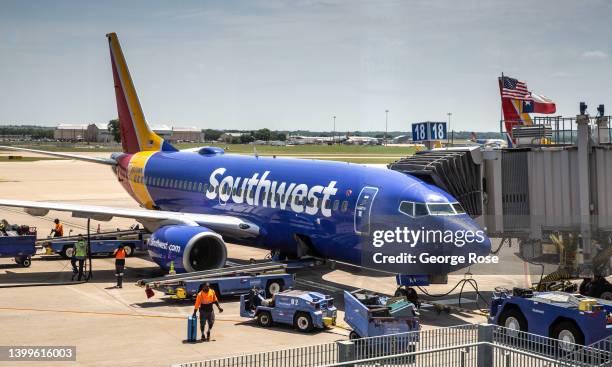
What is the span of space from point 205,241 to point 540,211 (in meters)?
11.1

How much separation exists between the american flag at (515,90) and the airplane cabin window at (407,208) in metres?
14.1

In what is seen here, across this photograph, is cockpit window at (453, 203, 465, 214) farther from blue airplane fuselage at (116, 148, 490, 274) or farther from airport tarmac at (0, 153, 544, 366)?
airport tarmac at (0, 153, 544, 366)

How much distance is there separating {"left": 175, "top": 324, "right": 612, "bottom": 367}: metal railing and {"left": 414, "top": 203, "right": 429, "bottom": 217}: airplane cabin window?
5.33 m

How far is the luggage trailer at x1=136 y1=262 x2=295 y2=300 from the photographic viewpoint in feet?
82.8

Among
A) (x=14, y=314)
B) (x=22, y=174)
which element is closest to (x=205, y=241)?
(x=14, y=314)

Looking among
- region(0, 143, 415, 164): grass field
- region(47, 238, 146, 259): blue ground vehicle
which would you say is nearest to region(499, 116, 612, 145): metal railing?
region(47, 238, 146, 259): blue ground vehicle

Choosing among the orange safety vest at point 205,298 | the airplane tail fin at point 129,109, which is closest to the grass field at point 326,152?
the airplane tail fin at point 129,109

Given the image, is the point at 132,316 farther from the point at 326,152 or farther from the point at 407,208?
the point at 326,152

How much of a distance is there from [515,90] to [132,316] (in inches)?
847

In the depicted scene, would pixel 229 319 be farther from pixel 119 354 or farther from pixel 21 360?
pixel 21 360

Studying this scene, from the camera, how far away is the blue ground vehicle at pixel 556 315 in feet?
60.5

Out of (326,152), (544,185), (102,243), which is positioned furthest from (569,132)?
(326,152)

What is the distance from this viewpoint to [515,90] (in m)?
37.6

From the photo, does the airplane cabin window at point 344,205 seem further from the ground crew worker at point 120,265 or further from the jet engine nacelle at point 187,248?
the ground crew worker at point 120,265
